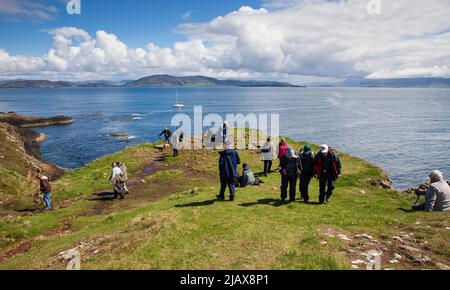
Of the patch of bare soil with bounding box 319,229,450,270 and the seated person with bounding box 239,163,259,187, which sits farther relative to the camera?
the seated person with bounding box 239,163,259,187

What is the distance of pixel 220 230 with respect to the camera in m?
14.6

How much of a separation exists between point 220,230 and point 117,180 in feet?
45.5

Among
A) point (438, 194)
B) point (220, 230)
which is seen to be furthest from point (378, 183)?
point (220, 230)

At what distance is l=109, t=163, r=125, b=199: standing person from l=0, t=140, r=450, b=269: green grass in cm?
110

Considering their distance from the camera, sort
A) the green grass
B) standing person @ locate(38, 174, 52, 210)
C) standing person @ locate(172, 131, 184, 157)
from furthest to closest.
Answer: standing person @ locate(172, 131, 184, 157)
standing person @ locate(38, 174, 52, 210)
the green grass

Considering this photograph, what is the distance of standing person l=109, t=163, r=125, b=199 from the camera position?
25609 millimetres

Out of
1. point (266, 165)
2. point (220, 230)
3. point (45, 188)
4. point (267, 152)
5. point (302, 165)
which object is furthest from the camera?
point (266, 165)

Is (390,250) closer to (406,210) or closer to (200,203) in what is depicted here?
(406,210)

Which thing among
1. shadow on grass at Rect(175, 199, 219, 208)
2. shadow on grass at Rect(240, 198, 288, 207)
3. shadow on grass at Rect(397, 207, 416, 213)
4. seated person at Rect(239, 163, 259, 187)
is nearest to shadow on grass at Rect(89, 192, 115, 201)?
shadow on grass at Rect(175, 199, 219, 208)

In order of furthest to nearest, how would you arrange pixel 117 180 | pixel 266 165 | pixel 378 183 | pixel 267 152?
pixel 266 165 → pixel 378 183 → pixel 267 152 → pixel 117 180

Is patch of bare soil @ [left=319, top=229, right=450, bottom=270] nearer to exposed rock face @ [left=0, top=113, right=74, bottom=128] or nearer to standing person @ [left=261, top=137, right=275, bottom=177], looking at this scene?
standing person @ [left=261, top=137, right=275, bottom=177]
